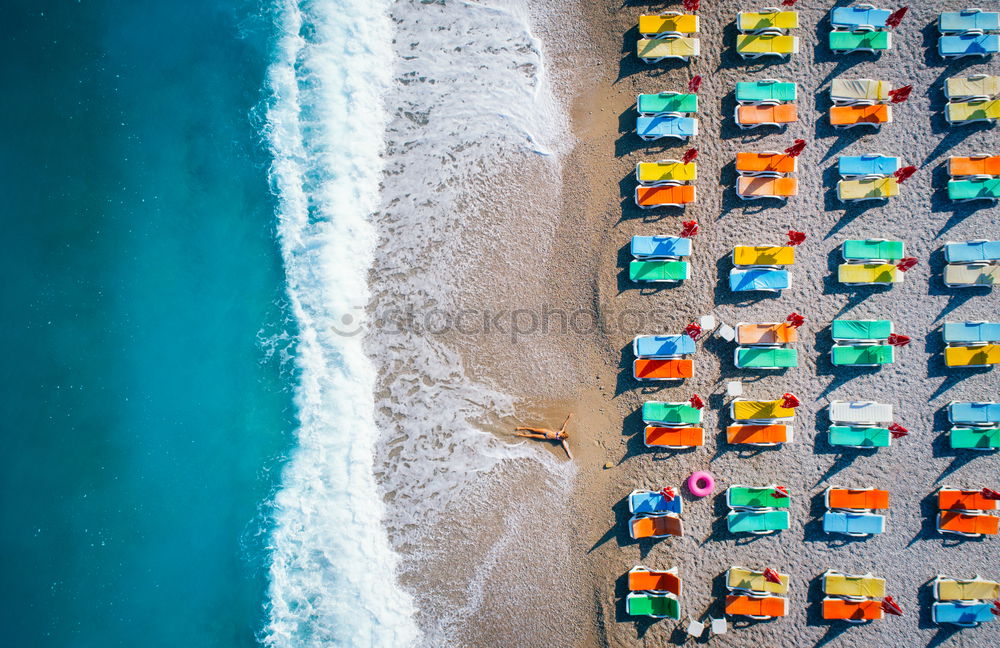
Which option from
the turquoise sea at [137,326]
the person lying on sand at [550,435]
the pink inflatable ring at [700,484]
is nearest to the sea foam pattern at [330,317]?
the turquoise sea at [137,326]

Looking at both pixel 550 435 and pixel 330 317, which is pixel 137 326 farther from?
pixel 550 435

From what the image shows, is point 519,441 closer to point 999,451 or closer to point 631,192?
point 631,192

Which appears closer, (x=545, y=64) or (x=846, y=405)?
(x=846, y=405)

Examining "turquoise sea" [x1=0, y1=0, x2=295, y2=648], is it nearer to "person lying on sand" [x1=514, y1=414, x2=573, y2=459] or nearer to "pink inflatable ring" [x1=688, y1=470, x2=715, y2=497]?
"person lying on sand" [x1=514, y1=414, x2=573, y2=459]

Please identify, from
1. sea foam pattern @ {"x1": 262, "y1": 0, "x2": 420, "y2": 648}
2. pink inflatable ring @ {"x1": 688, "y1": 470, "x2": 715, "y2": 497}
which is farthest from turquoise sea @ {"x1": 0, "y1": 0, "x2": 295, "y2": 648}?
pink inflatable ring @ {"x1": 688, "y1": 470, "x2": 715, "y2": 497}

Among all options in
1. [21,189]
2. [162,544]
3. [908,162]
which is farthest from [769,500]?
[21,189]

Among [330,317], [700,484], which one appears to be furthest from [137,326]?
[700,484]
